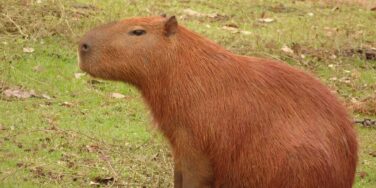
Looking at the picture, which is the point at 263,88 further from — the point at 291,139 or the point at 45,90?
the point at 45,90

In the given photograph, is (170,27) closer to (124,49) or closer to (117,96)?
(124,49)

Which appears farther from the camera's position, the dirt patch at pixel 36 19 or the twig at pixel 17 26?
the dirt patch at pixel 36 19

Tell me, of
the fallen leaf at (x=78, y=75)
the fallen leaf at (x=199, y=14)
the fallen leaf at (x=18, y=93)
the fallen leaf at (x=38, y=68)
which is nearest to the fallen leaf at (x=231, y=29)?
the fallen leaf at (x=199, y=14)

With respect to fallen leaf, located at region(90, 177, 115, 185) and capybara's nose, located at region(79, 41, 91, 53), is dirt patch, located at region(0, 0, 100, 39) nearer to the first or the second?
fallen leaf, located at region(90, 177, 115, 185)

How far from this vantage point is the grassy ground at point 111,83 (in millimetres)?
7508

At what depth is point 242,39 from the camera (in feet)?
36.7

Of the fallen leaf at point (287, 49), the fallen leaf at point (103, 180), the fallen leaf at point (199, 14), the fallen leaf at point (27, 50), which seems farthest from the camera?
the fallen leaf at point (199, 14)

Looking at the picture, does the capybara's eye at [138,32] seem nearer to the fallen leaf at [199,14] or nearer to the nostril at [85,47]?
the nostril at [85,47]

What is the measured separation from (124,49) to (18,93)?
312 cm

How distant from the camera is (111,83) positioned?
969cm

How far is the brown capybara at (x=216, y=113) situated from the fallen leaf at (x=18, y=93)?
9.72 ft

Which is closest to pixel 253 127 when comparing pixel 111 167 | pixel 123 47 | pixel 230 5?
pixel 123 47

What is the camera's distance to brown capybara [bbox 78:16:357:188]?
606 cm

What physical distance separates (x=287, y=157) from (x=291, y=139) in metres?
0.11
